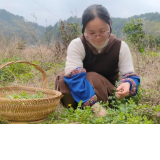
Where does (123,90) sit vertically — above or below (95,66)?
below

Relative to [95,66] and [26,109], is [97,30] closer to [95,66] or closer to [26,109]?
[95,66]

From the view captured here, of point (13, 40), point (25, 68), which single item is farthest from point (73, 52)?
point (13, 40)

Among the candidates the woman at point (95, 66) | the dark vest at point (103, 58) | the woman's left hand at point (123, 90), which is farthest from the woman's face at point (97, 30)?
A: the woman's left hand at point (123, 90)

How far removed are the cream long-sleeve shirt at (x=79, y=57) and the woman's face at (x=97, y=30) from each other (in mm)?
192

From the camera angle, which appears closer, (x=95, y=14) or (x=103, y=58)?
(x=95, y=14)

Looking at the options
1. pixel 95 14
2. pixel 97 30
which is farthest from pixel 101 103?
pixel 95 14

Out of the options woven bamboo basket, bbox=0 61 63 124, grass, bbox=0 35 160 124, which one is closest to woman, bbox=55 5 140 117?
→ grass, bbox=0 35 160 124

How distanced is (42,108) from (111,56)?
851 millimetres

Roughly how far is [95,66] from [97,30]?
18.3 inches

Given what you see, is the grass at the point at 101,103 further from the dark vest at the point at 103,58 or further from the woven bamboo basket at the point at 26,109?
the dark vest at the point at 103,58

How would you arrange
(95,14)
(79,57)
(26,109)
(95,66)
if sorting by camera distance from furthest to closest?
(95,66)
(79,57)
(95,14)
(26,109)

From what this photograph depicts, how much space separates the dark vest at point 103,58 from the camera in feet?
7.33

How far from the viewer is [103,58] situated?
7.47ft

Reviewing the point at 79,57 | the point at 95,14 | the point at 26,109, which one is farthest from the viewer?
the point at 79,57
